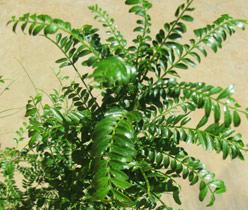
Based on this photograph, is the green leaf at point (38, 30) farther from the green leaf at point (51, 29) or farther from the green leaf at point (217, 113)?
the green leaf at point (217, 113)

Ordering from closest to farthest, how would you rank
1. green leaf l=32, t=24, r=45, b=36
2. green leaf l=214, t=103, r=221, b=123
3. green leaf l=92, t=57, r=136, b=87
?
green leaf l=92, t=57, r=136, b=87
green leaf l=214, t=103, r=221, b=123
green leaf l=32, t=24, r=45, b=36

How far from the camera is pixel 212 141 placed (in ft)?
5.26

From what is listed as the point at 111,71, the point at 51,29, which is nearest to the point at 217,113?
the point at 111,71

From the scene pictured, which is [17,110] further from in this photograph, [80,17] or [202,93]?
[202,93]

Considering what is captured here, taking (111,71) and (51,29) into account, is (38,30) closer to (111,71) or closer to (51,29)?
(51,29)

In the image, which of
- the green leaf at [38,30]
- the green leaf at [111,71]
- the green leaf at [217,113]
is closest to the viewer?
the green leaf at [111,71]

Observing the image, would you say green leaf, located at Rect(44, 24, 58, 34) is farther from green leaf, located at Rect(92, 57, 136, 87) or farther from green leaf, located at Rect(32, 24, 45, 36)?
green leaf, located at Rect(92, 57, 136, 87)

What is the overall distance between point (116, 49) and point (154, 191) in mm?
636

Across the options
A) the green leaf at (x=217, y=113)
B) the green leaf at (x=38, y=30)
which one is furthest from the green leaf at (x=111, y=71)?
the green leaf at (x=38, y=30)

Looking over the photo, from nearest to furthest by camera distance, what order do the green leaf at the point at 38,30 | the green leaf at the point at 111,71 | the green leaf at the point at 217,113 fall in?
the green leaf at the point at 111,71 → the green leaf at the point at 217,113 → the green leaf at the point at 38,30

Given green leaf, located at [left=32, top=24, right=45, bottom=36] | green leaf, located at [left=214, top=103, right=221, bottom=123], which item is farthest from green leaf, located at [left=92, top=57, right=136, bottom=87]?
green leaf, located at [left=32, top=24, right=45, bottom=36]

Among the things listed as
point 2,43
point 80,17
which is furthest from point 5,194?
point 80,17

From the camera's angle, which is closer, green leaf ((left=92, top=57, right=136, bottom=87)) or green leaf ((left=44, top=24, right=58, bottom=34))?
green leaf ((left=92, top=57, right=136, bottom=87))

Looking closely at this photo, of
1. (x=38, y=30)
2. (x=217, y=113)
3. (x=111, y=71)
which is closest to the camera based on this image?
(x=111, y=71)
